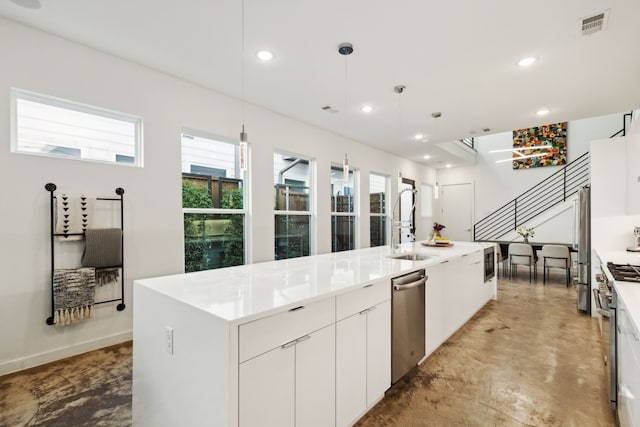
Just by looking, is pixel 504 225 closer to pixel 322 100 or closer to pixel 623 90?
pixel 623 90

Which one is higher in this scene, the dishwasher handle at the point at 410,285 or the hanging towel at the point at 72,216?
the hanging towel at the point at 72,216

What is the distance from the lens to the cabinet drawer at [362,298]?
1.68 metres

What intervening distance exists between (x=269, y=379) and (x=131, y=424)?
1.19 metres

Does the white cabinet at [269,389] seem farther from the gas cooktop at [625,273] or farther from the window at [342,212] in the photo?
the window at [342,212]

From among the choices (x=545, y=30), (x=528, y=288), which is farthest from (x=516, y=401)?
(x=528, y=288)

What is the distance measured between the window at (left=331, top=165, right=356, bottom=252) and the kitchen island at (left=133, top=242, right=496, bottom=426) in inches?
132

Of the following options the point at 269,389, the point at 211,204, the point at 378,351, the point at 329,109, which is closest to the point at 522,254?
the point at 329,109

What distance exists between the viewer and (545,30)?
245 centimetres

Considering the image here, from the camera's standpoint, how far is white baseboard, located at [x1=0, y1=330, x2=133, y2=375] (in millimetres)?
2409

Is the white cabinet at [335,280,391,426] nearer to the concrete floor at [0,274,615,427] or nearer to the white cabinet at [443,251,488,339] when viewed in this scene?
the concrete floor at [0,274,615,427]

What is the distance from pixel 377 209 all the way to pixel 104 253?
16.7ft

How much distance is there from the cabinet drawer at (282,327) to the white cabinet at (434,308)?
1.32 meters

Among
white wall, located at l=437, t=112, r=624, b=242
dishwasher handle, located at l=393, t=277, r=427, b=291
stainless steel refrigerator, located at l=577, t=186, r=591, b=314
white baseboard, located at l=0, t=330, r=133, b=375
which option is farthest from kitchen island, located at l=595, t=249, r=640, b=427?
white wall, located at l=437, t=112, r=624, b=242

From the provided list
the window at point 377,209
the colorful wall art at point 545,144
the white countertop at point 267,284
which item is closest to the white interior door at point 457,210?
the colorful wall art at point 545,144
